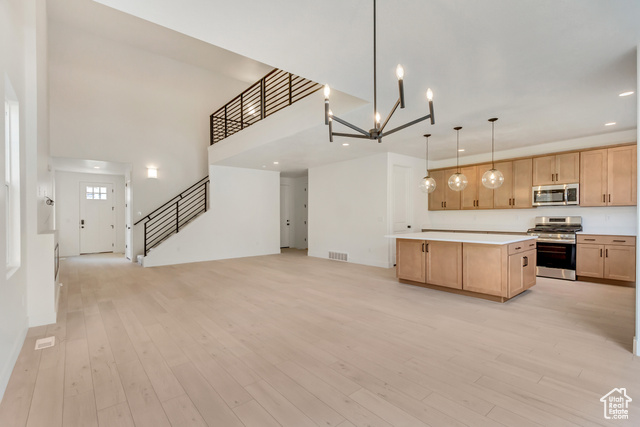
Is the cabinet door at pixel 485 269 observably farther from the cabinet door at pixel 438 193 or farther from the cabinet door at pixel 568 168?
the cabinet door at pixel 438 193

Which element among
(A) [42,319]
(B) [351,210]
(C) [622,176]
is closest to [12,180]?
(A) [42,319]

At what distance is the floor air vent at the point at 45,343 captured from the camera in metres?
2.88

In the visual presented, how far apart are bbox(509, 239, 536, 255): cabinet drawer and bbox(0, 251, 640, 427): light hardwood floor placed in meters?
0.74

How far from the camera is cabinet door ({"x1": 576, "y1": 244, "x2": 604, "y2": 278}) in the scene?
17.2ft

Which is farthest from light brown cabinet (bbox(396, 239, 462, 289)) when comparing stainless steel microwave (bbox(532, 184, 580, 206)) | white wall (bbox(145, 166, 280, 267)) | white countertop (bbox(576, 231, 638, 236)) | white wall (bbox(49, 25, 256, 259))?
white wall (bbox(49, 25, 256, 259))

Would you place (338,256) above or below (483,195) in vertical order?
below

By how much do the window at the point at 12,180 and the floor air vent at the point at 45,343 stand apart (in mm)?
828

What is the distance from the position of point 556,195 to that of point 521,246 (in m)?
2.25

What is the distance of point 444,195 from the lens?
25.2 feet

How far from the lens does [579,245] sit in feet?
17.9

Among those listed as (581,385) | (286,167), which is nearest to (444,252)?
(581,385)

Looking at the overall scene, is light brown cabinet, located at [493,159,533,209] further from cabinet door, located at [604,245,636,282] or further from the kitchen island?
the kitchen island

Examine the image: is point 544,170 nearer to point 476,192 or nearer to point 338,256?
point 476,192

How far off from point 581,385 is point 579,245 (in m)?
4.48
